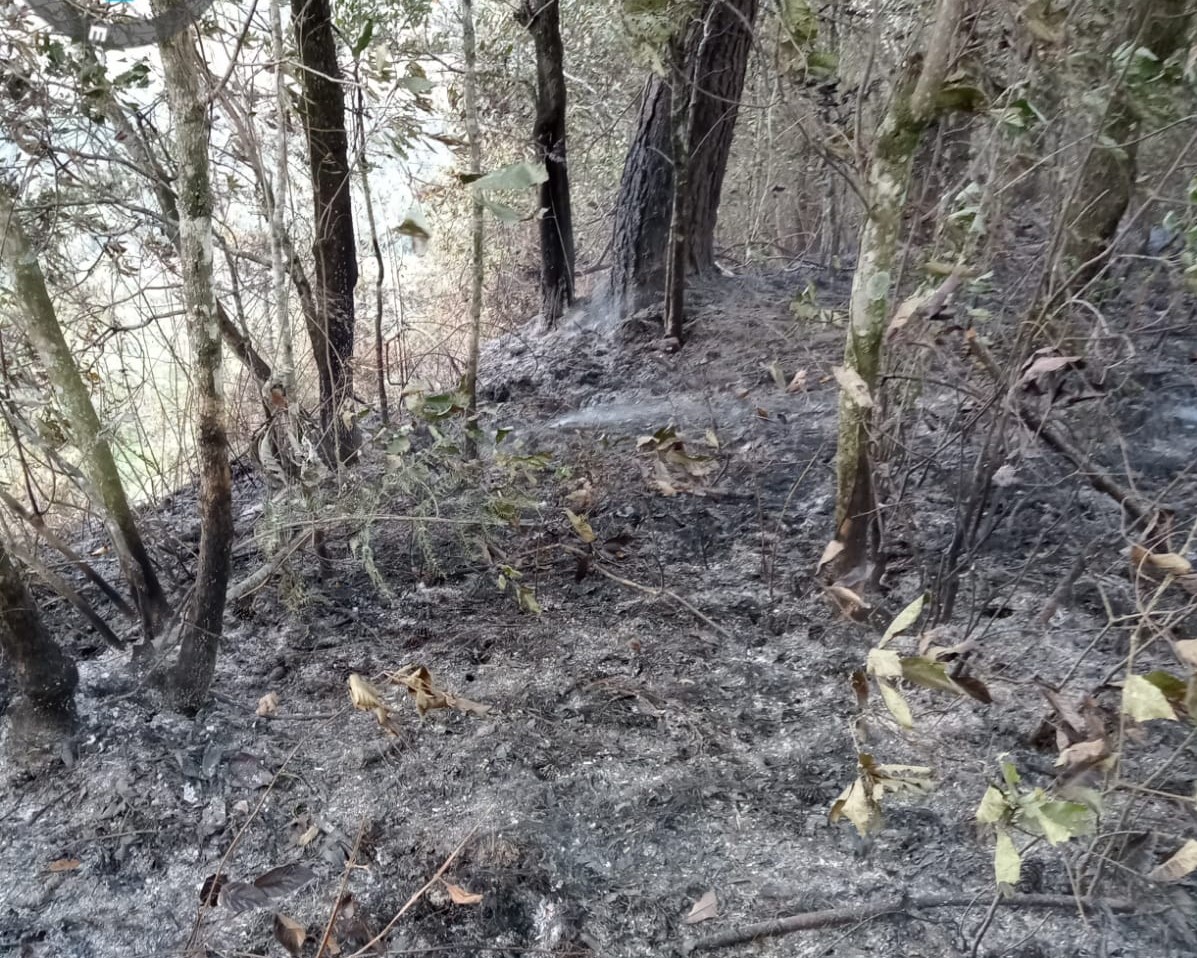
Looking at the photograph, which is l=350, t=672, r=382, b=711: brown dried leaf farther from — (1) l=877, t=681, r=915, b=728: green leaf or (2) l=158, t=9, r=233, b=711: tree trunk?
(1) l=877, t=681, r=915, b=728: green leaf

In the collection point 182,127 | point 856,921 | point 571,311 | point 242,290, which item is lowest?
point 856,921

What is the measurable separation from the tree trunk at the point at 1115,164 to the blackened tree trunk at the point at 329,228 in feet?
7.79

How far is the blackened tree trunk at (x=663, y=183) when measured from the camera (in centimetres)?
471

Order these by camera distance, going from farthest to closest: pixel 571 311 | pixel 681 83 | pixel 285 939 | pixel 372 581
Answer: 1. pixel 571 311
2. pixel 681 83
3. pixel 372 581
4. pixel 285 939

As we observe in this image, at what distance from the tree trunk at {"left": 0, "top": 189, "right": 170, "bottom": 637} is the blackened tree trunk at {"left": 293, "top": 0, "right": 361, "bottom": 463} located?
2.43 ft

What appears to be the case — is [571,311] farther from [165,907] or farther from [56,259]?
[165,907]

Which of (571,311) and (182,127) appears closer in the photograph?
(182,127)

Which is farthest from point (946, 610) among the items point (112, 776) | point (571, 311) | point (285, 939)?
point (571, 311)

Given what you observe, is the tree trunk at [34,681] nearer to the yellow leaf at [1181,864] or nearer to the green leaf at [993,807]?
the green leaf at [993,807]

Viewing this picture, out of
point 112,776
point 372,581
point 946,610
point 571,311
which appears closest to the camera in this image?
point 112,776

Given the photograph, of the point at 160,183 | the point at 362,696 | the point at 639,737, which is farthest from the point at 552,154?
the point at 362,696

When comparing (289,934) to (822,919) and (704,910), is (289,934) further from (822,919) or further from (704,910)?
(822,919)

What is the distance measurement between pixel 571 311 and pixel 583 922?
4311mm

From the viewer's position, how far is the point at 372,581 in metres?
3.06
